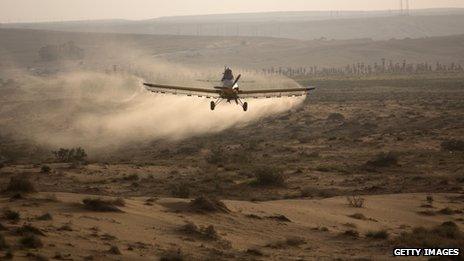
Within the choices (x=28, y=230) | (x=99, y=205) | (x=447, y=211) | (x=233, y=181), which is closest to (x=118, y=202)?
(x=99, y=205)

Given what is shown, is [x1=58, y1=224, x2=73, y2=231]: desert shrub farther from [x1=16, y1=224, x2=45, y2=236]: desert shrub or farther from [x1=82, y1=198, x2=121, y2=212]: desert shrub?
[x1=82, y1=198, x2=121, y2=212]: desert shrub

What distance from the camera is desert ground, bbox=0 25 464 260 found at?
25703 mm

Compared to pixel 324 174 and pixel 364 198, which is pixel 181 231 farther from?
pixel 324 174

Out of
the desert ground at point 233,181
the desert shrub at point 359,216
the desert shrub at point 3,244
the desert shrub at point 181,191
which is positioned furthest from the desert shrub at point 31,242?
the desert shrub at point 359,216

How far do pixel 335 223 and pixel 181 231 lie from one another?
7137 mm

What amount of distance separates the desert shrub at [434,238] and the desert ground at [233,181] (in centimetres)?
10

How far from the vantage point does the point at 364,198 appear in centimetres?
3569

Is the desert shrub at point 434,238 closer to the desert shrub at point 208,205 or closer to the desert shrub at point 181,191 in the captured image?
the desert shrub at point 208,205

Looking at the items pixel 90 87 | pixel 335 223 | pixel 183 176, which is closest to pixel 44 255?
pixel 335 223

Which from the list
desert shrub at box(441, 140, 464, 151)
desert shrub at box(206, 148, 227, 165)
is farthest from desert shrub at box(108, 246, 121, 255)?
desert shrub at box(441, 140, 464, 151)

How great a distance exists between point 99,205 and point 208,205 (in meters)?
4.71

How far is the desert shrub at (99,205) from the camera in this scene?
2869 cm

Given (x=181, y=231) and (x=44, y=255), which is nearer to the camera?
(x=44, y=255)

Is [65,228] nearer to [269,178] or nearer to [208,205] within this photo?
[208,205]
